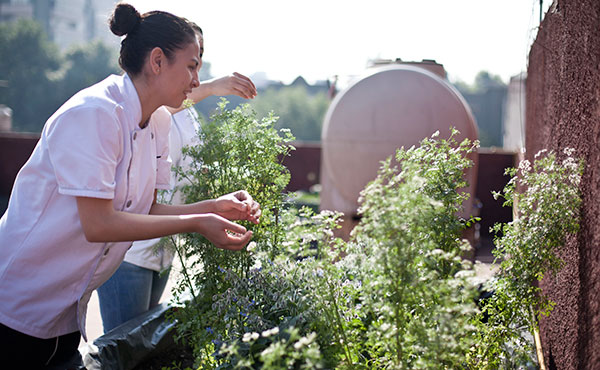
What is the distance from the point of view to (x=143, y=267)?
273 centimetres

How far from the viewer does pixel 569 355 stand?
201 cm

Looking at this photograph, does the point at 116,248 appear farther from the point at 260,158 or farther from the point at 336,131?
the point at 336,131

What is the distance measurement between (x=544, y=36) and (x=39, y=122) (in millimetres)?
58092

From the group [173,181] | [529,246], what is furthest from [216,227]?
[173,181]

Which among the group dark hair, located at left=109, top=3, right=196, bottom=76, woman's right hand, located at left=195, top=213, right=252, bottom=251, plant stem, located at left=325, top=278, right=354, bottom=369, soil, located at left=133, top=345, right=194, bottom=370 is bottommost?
soil, located at left=133, top=345, right=194, bottom=370

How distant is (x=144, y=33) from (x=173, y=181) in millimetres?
1167

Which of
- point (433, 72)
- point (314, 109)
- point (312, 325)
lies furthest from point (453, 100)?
point (314, 109)

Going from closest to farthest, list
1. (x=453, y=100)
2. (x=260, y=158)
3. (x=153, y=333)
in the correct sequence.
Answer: (x=260, y=158), (x=153, y=333), (x=453, y=100)

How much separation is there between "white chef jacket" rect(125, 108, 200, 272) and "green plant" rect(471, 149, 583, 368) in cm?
155

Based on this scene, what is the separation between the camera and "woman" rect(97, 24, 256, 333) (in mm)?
2666

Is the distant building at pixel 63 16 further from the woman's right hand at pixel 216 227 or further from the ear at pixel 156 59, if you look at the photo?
the woman's right hand at pixel 216 227

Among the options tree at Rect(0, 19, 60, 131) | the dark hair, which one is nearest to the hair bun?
the dark hair

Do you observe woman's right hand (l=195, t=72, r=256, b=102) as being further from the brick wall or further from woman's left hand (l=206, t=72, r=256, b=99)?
the brick wall

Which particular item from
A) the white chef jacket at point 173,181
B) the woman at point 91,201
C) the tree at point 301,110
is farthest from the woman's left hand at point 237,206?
→ the tree at point 301,110
